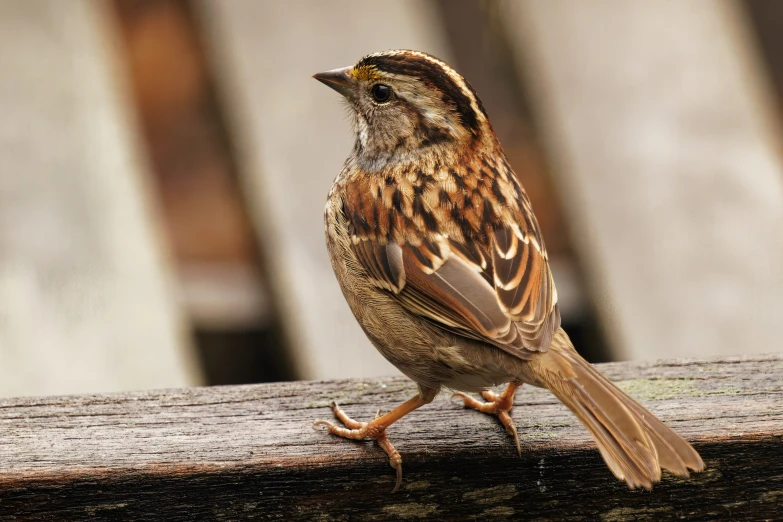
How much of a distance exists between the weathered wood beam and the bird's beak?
1238 millimetres

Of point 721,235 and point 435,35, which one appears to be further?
point 435,35

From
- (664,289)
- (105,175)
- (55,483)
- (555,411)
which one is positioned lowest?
(664,289)

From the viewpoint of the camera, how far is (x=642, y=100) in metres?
4.41

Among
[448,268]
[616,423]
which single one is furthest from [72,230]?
[616,423]

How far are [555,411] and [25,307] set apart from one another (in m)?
2.04

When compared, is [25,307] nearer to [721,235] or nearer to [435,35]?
[435,35]

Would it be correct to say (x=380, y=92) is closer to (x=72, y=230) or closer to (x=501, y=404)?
(x=501, y=404)

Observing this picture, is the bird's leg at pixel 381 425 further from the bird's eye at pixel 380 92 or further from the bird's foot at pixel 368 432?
the bird's eye at pixel 380 92

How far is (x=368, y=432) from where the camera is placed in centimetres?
231

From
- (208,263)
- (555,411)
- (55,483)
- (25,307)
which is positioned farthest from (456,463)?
(208,263)

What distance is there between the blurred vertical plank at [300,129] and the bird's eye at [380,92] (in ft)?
2.47

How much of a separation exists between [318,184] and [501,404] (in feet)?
5.88

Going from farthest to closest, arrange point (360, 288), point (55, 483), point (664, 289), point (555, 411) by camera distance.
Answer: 1. point (664, 289)
2. point (360, 288)
3. point (555, 411)
4. point (55, 483)

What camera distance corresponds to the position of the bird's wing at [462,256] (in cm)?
260
